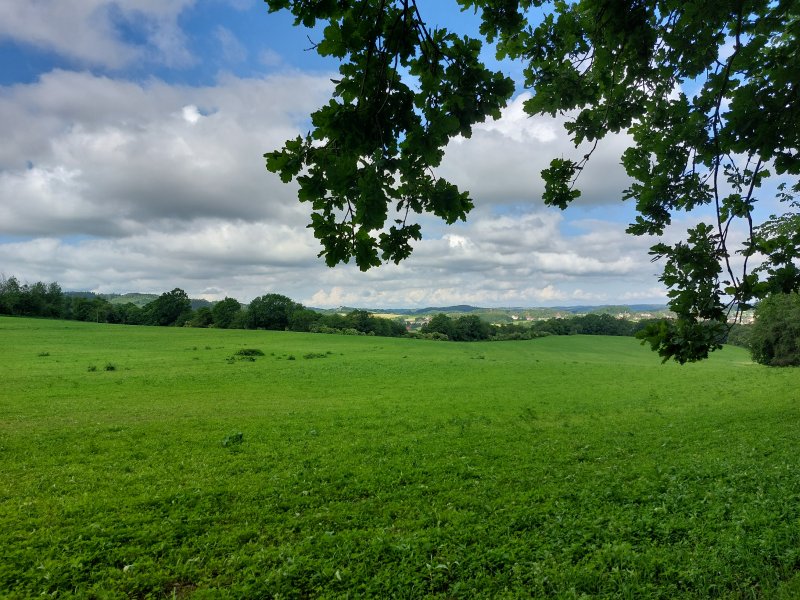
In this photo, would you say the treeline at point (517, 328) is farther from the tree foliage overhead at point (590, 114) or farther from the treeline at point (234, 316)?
the tree foliage overhead at point (590, 114)

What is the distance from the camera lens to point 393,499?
923 centimetres

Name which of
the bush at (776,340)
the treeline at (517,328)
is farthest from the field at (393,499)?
the treeline at (517,328)

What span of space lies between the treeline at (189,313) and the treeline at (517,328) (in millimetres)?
11504

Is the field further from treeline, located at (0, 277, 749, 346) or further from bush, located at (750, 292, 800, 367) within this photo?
treeline, located at (0, 277, 749, 346)

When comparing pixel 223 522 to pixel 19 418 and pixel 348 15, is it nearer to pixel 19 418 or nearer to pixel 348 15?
pixel 348 15

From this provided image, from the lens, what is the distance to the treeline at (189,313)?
98.8 m

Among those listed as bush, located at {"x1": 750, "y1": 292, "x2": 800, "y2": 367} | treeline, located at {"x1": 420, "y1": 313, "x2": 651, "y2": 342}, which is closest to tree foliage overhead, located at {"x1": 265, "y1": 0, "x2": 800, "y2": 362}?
bush, located at {"x1": 750, "y1": 292, "x2": 800, "y2": 367}

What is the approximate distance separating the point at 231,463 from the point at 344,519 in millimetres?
4897

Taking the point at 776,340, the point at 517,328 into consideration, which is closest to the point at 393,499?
the point at 776,340

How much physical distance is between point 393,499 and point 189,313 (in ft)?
356

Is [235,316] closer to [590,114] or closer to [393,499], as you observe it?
[393,499]

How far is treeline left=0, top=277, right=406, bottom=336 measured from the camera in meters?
98.8

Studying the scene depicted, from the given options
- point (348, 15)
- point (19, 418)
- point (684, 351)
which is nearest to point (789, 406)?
point (684, 351)

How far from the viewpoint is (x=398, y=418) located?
1848cm
